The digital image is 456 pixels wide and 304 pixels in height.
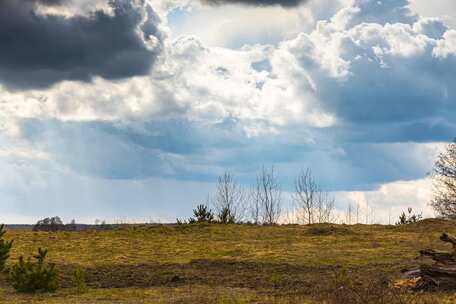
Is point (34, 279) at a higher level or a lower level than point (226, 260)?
lower

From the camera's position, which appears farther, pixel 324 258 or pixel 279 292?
pixel 324 258

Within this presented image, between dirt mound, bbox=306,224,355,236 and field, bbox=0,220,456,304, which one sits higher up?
dirt mound, bbox=306,224,355,236

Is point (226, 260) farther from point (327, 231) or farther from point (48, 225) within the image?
point (48, 225)

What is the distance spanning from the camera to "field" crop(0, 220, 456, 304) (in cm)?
1944

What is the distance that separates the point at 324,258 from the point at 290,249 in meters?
3.17

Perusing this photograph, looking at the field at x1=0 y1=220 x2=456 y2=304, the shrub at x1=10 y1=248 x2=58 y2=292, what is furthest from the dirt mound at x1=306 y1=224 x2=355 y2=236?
the shrub at x1=10 y1=248 x2=58 y2=292

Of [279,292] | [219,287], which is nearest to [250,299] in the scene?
[279,292]

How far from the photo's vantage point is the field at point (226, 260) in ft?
63.8

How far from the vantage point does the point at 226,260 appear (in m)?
28.5

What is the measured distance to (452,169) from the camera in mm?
54281

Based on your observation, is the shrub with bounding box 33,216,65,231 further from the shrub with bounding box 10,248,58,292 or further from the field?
the shrub with bounding box 10,248,58,292

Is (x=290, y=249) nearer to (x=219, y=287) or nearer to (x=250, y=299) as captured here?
(x=219, y=287)

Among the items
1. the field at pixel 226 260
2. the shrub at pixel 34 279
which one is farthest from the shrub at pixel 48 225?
the shrub at pixel 34 279

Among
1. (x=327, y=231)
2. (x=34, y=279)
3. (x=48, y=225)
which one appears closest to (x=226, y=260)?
(x=34, y=279)
